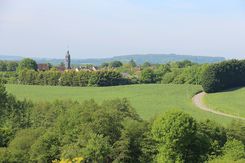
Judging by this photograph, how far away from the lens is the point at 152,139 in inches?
1716

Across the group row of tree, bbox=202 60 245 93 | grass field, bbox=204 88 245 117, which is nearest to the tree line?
row of tree, bbox=202 60 245 93

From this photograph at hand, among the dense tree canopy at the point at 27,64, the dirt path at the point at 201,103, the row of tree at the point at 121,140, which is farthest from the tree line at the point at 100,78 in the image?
the row of tree at the point at 121,140

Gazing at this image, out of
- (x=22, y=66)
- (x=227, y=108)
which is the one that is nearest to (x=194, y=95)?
(x=227, y=108)

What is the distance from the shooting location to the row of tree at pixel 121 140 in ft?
134

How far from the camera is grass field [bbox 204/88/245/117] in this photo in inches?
3141

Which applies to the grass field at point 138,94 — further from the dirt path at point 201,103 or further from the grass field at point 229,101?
the grass field at point 229,101

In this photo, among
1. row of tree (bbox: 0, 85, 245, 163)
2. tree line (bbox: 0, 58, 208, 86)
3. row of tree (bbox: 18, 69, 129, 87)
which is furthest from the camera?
tree line (bbox: 0, 58, 208, 86)

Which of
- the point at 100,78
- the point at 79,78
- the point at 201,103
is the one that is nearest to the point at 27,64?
the point at 79,78

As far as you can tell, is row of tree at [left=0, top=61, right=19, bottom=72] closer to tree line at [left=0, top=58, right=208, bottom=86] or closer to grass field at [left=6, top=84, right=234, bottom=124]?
tree line at [left=0, top=58, right=208, bottom=86]

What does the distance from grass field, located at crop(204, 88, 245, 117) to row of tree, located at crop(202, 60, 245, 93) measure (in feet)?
11.0

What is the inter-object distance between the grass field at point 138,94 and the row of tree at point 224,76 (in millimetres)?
4224

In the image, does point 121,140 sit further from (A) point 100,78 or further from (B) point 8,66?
(B) point 8,66

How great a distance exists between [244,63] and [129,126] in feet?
258

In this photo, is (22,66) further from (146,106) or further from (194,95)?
(146,106)
